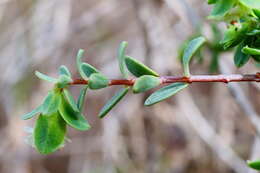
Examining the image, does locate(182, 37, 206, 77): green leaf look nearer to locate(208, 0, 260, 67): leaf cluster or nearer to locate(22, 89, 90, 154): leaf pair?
locate(208, 0, 260, 67): leaf cluster

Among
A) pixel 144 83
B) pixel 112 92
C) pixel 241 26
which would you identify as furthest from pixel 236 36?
pixel 112 92

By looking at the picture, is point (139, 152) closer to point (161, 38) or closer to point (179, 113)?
point (179, 113)

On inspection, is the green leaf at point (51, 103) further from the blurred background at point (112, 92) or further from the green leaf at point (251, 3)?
the blurred background at point (112, 92)

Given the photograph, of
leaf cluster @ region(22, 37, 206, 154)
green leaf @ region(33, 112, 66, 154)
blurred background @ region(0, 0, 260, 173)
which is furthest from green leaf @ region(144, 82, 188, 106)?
blurred background @ region(0, 0, 260, 173)

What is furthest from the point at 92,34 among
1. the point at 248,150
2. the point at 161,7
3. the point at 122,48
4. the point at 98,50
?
the point at 122,48

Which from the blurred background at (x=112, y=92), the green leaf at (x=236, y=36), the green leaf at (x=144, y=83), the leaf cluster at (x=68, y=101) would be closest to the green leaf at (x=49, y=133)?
the leaf cluster at (x=68, y=101)

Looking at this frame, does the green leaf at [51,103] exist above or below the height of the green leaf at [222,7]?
below

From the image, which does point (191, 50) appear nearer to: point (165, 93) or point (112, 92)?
point (165, 93)
